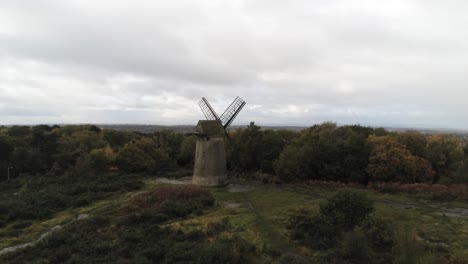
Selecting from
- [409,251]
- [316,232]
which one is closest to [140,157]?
[316,232]

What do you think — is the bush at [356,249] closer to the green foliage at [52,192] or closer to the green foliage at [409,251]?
the green foliage at [409,251]

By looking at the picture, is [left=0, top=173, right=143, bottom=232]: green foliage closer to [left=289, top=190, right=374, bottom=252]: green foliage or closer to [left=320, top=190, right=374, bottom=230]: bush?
[left=289, top=190, right=374, bottom=252]: green foliage

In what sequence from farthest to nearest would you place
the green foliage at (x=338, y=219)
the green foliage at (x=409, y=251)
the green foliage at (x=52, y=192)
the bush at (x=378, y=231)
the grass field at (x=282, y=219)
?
the green foliage at (x=52, y=192) < the green foliage at (x=338, y=219) < the bush at (x=378, y=231) < the grass field at (x=282, y=219) < the green foliage at (x=409, y=251)

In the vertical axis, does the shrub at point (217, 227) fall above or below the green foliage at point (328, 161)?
below

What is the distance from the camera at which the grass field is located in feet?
53.4

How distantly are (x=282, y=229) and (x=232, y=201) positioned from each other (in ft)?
29.3

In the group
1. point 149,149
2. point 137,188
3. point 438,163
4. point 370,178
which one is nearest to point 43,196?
point 137,188

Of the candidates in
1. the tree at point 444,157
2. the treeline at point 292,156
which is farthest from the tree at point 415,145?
the tree at point 444,157

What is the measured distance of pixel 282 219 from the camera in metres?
22.1

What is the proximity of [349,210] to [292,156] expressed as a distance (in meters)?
18.0

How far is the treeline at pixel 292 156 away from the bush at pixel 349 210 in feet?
55.2

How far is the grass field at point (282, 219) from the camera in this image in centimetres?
1628

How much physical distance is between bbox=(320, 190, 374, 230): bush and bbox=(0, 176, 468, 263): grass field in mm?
1749

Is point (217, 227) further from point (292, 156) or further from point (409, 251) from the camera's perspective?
point (292, 156)
